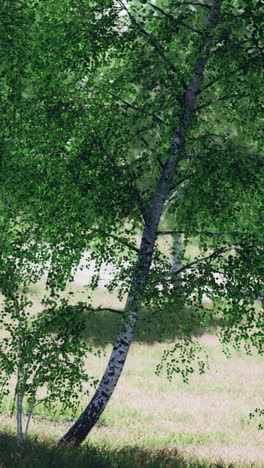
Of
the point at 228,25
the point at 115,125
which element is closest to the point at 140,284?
the point at 115,125

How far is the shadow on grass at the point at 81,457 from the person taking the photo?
29.8 feet

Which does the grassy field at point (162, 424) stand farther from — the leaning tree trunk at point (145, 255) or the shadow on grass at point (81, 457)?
the leaning tree trunk at point (145, 255)

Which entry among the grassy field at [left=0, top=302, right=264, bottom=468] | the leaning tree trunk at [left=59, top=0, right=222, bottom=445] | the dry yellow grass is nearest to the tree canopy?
the leaning tree trunk at [left=59, top=0, right=222, bottom=445]

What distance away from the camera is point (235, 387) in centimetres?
2002

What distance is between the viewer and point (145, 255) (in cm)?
991

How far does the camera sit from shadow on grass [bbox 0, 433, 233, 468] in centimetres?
907

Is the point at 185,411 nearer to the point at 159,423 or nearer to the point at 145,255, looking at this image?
the point at 159,423

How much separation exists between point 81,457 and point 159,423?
19.5ft

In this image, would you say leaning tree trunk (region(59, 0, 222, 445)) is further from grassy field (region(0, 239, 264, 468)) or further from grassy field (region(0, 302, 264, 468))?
grassy field (region(0, 302, 264, 468))

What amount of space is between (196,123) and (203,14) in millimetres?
3142

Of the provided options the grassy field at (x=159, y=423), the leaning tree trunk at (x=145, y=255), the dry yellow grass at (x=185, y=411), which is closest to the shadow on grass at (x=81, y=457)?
the grassy field at (x=159, y=423)

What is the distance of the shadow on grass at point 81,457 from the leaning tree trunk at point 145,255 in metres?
0.58

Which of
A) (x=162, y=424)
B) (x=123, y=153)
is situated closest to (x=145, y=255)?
(x=123, y=153)

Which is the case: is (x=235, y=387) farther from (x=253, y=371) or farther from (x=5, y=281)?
(x=5, y=281)
